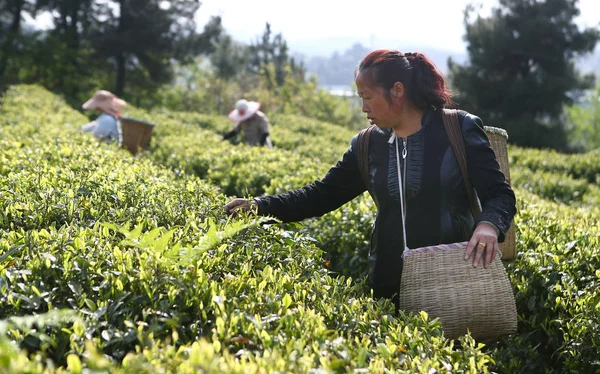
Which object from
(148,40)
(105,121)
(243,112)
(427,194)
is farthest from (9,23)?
(427,194)

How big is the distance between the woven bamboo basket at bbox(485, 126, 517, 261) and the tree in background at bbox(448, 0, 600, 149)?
2417cm

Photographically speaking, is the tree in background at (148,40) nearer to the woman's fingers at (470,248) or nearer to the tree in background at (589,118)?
the woman's fingers at (470,248)

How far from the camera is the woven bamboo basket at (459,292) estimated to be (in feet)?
8.41

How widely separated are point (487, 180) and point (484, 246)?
1.22 ft

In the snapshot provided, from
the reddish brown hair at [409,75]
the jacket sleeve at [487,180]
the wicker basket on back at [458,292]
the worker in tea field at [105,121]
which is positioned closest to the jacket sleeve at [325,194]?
the reddish brown hair at [409,75]

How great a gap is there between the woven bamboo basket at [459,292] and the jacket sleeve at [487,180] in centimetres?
19

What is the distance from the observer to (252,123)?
438 inches

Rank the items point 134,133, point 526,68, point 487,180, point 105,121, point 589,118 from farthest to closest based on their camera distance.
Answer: point 589,118 → point 526,68 → point 134,133 → point 105,121 → point 487,180

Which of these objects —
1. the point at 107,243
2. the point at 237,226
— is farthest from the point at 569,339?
the point at 107,243

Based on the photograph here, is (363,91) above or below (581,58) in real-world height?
below

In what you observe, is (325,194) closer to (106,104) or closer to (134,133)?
(134,133)

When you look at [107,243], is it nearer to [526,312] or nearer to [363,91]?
[363,91]

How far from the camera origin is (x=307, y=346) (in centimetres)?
182

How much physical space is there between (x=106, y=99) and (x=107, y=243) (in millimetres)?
7506
